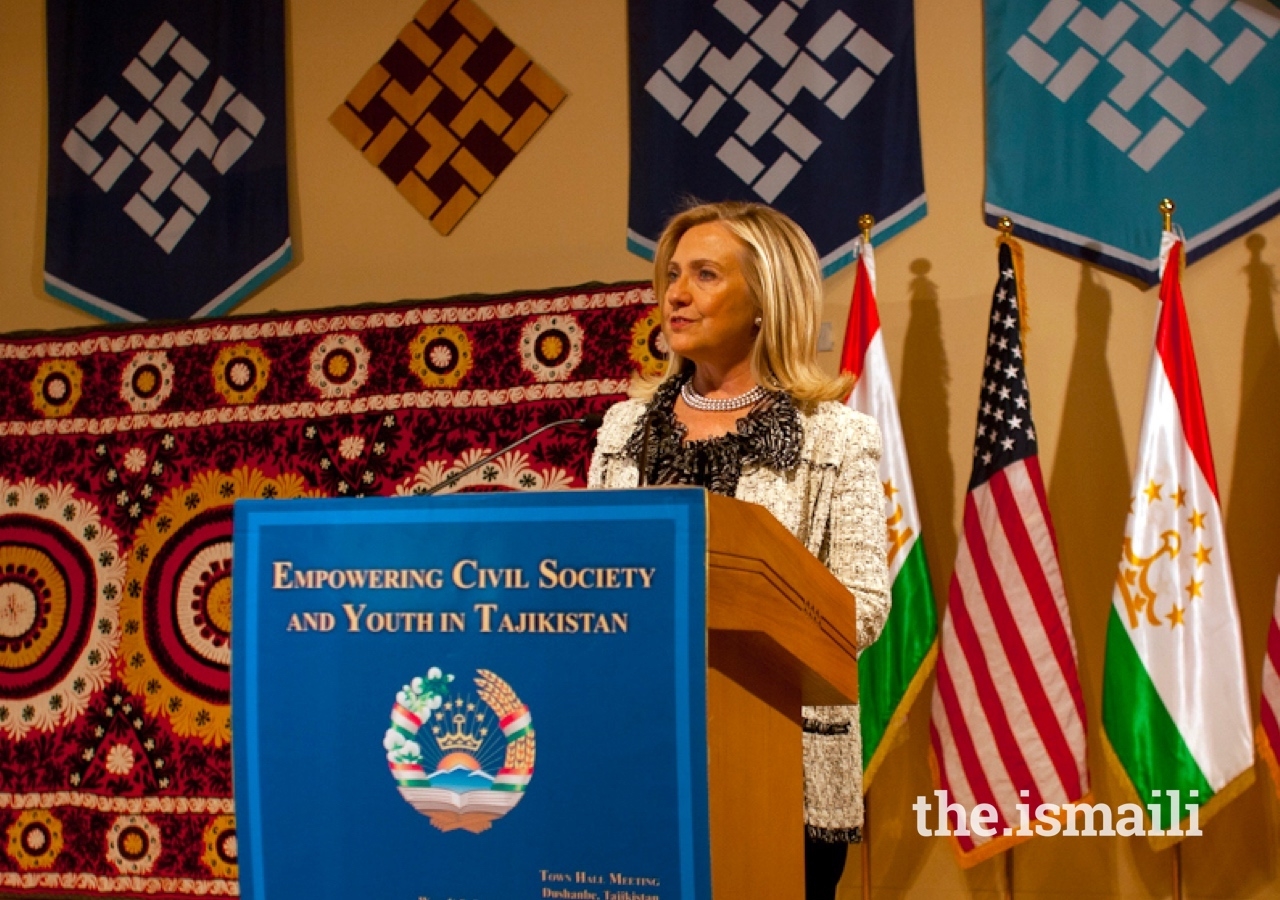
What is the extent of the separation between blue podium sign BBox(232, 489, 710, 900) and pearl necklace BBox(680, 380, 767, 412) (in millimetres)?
829

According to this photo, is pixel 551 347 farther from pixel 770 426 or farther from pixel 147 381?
pixel 770 426

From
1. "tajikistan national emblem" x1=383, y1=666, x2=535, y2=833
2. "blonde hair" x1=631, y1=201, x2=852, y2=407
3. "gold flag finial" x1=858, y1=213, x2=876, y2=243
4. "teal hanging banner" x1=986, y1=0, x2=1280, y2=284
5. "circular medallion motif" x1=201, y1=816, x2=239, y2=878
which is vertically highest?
"teal hanging banner" x1=986, y1=0, x2=1280, y2=284

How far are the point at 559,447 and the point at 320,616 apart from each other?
223 cm

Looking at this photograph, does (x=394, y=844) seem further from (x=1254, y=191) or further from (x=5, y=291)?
(x=5, y=291)

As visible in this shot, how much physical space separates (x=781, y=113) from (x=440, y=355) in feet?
3.78

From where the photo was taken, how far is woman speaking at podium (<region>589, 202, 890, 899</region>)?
181 cm

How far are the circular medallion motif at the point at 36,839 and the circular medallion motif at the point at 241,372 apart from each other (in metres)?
1.32

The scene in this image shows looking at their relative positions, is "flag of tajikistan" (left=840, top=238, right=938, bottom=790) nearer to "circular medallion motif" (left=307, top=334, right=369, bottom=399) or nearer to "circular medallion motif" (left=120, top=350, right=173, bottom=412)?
"circular medallion motif" (left=307, top=334, right=369, bottom=399)

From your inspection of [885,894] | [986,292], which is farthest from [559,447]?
[885,894]

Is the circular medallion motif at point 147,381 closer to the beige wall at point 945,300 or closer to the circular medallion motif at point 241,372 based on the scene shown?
the circular medallion motif at point 241,372

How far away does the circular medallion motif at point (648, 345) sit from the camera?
3.38 meters

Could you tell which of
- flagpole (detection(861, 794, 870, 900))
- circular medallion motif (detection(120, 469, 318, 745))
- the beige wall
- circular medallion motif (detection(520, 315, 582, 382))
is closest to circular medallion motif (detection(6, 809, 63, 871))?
circular medallion motif (detection(120, 469, 318, 745))

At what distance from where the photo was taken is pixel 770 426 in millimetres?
1876

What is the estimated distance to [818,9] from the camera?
140 inches
